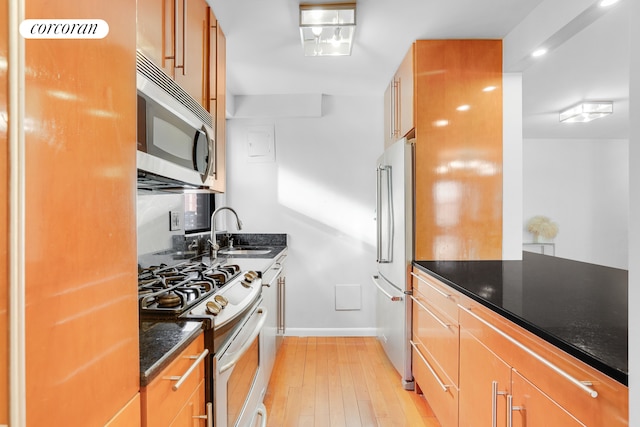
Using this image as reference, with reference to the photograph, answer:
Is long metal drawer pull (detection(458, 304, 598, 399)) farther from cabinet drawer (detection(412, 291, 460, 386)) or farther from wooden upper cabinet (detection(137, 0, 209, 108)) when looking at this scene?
Answer: wooden upper cabinet (detection(137, 0, 209, 108))

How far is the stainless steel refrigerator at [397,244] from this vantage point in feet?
7.94

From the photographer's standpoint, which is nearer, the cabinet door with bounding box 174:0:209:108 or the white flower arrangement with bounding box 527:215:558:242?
the cabinet door with bounding box 174:0:209:108

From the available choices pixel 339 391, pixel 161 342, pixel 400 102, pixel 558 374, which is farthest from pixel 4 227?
pixel 400 102

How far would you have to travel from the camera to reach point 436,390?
1.97m

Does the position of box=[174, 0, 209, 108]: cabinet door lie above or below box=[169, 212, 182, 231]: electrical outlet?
above

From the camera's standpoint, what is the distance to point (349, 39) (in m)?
2.26

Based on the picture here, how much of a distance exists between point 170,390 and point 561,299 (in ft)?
4.66

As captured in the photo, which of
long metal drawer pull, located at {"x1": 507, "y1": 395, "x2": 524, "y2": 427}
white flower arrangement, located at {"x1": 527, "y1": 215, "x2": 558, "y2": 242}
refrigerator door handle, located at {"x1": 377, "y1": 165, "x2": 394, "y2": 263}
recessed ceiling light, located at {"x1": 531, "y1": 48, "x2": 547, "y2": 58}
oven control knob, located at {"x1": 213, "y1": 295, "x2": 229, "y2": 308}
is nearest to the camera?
long metal drawer pull, located at {"x1": 507, "y1": 395, "x2": 524, "y2": 427}

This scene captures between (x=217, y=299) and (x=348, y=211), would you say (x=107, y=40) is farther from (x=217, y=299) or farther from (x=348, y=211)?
(x=348, y=211)

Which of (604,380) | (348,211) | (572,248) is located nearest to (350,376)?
(348,211)

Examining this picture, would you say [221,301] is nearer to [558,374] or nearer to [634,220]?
[558,374]

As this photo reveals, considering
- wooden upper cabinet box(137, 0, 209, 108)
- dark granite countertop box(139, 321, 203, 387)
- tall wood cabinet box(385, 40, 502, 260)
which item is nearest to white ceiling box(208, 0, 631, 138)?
tall wood cabinet box(385, 40, 502, 260)

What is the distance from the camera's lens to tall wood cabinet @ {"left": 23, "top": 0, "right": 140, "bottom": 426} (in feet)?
1.67

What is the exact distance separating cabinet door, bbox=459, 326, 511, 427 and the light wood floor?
626mm
